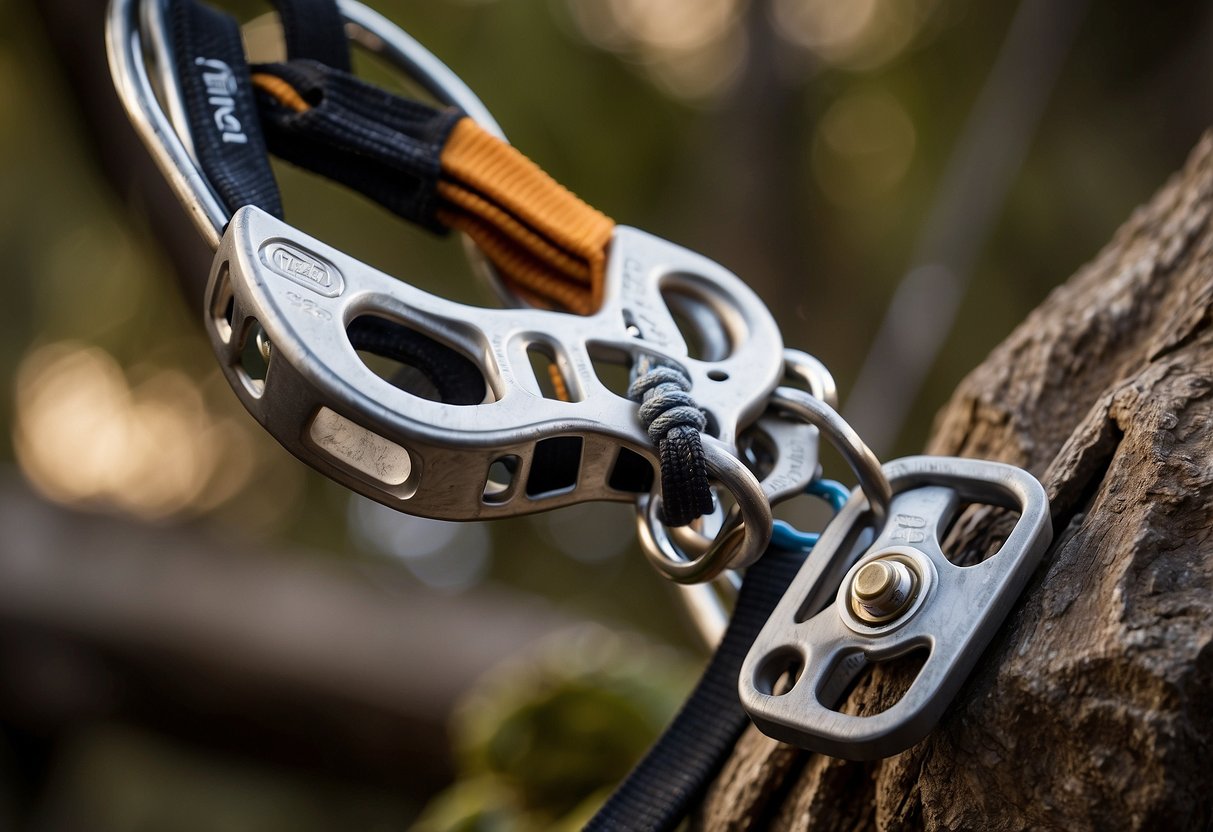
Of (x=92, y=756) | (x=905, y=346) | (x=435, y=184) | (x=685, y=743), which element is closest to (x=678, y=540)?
(x=685, y=743)

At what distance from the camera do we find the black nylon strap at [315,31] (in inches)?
26.5

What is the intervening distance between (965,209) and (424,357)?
5.34 feet

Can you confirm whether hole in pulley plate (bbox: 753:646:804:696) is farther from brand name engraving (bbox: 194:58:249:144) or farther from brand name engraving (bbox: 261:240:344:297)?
brand name engraving (bbox: 194:58:249:144)

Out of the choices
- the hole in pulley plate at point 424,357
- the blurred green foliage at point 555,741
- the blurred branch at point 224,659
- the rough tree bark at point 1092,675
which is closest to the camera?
the rough tree bark at point 1092,675

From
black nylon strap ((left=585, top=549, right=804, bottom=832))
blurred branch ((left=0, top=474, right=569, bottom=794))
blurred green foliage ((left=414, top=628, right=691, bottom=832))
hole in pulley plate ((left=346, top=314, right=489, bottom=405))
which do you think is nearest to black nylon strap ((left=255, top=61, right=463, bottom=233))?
hole in pulley plate ((left=346, top=314, right=489, bottom=405))

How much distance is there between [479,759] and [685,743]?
1.51 ft

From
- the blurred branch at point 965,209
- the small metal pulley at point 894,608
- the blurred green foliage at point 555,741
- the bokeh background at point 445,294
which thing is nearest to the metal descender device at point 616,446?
the small metal pulley at point 894,608

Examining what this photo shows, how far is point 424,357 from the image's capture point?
0.51 metres

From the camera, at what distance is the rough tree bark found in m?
0.40

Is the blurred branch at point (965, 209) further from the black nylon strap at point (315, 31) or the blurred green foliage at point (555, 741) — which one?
the black nylon strap at point (315, 31)

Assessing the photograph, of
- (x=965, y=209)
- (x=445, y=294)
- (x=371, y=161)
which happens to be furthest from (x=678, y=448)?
(x=445, y=294)

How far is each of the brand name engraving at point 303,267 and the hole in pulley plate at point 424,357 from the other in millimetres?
37

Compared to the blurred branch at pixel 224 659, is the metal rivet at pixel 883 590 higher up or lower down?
higher up

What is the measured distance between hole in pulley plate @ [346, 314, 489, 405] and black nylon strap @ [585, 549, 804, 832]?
0.19 meters
